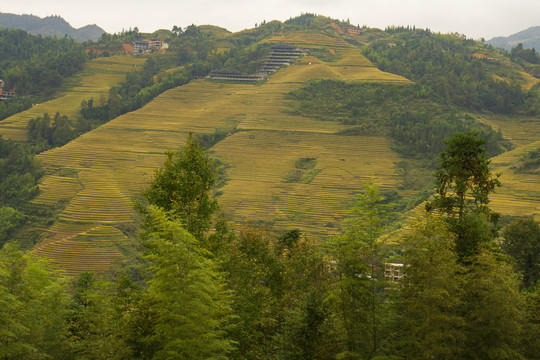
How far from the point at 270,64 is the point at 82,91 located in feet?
109

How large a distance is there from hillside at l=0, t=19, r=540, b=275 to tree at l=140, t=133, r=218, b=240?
870 inches

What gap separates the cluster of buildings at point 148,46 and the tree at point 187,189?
10572 centimetres

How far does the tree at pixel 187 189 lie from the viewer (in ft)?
58.4

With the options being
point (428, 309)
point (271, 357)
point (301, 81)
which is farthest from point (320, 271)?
point (301, 81)

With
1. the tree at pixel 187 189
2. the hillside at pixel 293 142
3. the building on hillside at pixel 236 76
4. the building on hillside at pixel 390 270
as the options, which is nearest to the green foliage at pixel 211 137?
the hillside at pixel 293 142

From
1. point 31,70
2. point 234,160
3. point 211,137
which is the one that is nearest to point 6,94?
point 31,70

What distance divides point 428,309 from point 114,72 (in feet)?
326

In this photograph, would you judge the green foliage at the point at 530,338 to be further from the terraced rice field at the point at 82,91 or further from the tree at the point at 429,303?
the terraced rice field at the point at 82,91

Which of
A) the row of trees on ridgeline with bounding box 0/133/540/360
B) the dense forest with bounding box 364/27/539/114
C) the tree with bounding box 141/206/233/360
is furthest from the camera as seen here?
the dense forest with bounding box 364/27/539/114

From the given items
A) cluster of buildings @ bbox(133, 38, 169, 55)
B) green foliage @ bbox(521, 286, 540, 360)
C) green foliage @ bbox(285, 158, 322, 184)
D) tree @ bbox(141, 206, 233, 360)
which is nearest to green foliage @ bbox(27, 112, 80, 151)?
green foliage @ bbox(285, 158, 322, 184)

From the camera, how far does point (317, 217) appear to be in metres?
47.0

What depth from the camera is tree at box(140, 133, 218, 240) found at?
1779 cm

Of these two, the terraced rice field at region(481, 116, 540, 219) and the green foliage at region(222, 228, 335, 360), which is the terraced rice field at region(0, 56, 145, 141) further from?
Answer: the green foliage at region(222, 228, 335, 360)

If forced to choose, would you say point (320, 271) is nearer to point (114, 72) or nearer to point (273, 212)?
point (273, 212)
